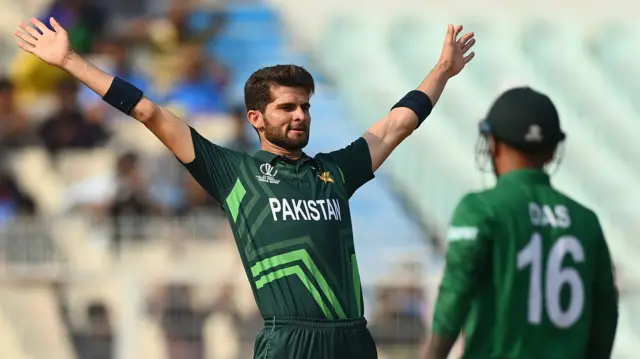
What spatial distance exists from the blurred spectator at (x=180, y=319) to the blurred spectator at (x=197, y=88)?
2.45m

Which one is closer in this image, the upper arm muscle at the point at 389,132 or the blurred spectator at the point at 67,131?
the upper arm muscle at the point at 389,132

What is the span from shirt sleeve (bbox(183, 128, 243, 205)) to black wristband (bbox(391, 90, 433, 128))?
0.78 m

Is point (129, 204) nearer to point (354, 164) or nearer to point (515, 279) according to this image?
point (354, 164)

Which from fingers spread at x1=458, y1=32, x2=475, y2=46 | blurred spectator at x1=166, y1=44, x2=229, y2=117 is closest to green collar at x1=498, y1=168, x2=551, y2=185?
fingers spread at x1=458, y1=32, x2=475, y2=46

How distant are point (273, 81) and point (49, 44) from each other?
91 cm

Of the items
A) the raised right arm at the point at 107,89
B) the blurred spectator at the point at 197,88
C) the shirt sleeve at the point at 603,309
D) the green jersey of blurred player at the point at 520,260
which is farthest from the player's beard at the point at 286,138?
the blurred spectator at the point at 197,88

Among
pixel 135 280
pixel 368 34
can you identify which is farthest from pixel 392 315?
pixel 368 34

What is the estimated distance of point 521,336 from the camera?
4523 millimetres

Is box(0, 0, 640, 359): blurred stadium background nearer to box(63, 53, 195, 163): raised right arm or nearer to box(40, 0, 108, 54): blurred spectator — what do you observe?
box(40, 0, 108, 54): blurred spectator

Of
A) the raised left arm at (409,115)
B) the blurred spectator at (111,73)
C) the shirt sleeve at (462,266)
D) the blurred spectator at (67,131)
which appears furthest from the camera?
the blurred spectator at (111,73)

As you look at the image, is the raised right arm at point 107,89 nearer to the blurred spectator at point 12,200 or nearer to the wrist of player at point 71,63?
the wrist of player at point 71,63

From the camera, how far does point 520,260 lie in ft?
14.8

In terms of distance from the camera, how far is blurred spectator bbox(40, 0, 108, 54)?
14500 mm

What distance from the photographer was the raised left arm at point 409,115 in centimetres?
602
